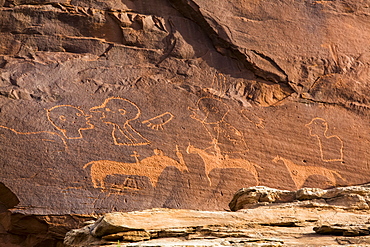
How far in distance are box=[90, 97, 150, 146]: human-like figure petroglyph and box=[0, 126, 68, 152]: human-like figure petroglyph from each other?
656mm

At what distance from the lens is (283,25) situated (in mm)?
8859

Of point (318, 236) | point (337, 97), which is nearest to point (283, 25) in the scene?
point (337, 97)

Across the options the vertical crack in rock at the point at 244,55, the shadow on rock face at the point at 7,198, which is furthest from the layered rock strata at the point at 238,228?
the vertical crack in rock at the point at 244,55

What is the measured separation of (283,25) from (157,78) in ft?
7.51

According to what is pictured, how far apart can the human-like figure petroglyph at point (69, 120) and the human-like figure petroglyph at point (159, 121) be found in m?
0.79

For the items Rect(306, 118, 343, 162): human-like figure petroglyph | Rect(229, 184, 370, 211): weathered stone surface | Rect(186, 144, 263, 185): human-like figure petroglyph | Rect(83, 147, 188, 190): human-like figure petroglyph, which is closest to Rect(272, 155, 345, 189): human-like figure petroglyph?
Rect(306, 118, 343, 162): human-like figure petroglyph

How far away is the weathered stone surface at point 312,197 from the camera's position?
535 cm

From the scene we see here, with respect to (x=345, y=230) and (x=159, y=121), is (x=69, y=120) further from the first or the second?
(x=345, y=230)

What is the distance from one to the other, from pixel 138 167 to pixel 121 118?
76 cm

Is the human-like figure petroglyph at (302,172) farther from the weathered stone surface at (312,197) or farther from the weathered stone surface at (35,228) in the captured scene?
the weathered stone surface at (35,228)

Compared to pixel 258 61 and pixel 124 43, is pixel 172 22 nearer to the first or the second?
pixel 124 43

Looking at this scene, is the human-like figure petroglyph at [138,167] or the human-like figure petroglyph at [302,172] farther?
the human-like figure petroglyph at [302,172]

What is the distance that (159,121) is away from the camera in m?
7.75

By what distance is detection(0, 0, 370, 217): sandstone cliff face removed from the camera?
7156mm
